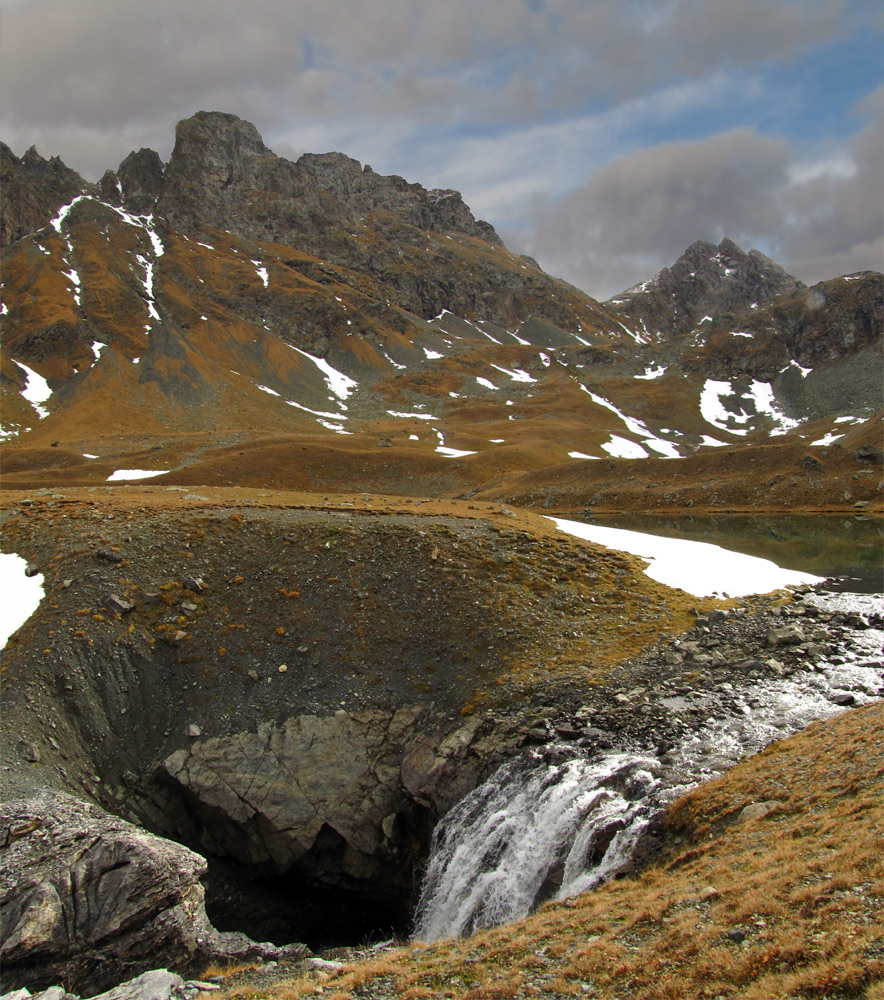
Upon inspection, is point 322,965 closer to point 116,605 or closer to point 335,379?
point 116,605

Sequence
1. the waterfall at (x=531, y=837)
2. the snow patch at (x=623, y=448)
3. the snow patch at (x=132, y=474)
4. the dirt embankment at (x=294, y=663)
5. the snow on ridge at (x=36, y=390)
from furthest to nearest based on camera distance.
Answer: the snow on ridge at (x=36, y=390)
the snow patch at (x=623, y=448)
the snow patch at (x=132, y=474)
the dirt embankment at (x=294, y=663)
the waterfall at (x=531, y=837)

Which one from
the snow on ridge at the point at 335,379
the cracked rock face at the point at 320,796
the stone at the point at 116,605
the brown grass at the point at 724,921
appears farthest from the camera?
the snow on ridge at the point at 335,379

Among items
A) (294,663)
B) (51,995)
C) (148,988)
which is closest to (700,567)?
(294,663)

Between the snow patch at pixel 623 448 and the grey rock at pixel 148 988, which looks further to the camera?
the snow patch at pixel 623 448

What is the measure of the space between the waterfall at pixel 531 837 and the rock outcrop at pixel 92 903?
524 centimetres

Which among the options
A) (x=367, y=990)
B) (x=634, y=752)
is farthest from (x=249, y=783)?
(x=634, y=752)

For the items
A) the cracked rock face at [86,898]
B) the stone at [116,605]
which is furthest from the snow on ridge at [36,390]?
the cracked rock face at [86,898]

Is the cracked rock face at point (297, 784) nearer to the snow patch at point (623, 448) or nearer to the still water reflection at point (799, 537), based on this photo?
the still water reflection at point (799, 537)

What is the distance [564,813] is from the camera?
1755cm

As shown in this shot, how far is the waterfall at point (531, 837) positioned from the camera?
53.1 feet

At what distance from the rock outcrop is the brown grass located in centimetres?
536

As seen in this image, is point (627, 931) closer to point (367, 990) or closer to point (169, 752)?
point (367, 990)

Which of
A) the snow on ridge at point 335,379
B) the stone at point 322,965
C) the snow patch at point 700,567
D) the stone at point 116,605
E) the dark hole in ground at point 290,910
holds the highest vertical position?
the snow on ridge at point 335,379

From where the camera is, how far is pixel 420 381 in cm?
18800
